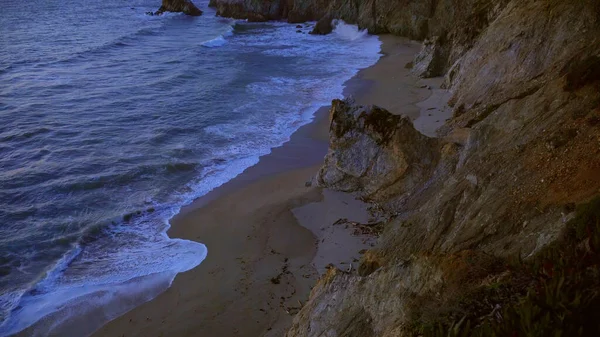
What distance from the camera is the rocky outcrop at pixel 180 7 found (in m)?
54.6

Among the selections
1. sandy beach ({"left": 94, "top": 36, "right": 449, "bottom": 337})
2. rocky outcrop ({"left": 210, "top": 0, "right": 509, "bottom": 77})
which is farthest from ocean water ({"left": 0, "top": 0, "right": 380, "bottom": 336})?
rocky outcrop ({"left": 210, "top": 0, "right": 509, "bottom": 77})

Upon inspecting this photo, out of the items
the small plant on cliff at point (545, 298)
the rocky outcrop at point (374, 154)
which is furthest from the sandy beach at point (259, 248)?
the small plant on cliff at point (545, 298)

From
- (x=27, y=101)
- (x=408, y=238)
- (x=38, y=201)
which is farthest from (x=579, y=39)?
(x=27, y=101)

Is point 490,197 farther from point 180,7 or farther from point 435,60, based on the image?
point 180,7

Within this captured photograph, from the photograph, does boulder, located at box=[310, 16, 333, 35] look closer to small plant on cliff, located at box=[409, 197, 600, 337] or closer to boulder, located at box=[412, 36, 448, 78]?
boulder, located at box=[412, 36, 448, 78]

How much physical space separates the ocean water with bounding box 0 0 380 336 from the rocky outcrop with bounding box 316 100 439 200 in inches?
154

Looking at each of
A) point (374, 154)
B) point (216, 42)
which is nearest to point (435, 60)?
point (374, 154)

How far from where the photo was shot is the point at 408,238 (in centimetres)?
809

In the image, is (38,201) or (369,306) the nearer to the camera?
(369,306)

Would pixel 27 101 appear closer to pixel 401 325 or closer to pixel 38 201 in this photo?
pixel 38 201

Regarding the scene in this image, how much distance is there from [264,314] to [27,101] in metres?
19.3

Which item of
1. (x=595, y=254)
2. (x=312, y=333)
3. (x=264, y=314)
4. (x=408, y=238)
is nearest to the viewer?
(x=595, y=254)

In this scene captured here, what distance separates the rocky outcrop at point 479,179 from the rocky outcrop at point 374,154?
3cm

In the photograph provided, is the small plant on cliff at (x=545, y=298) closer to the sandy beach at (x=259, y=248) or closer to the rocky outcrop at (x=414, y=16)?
the sandy beach at (x=259, y=248)
